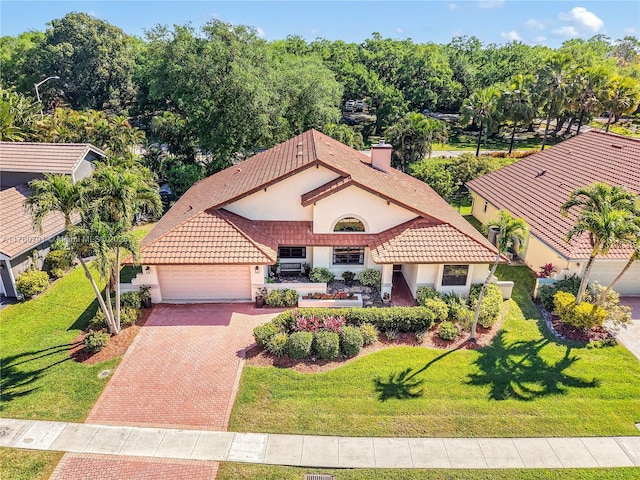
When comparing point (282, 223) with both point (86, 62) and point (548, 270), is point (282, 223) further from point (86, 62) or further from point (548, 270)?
point (86, 62)

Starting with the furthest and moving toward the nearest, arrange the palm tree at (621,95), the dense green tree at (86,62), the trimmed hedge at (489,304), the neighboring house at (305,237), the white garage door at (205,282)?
the dense green tree at (86,62) → the palm tree at (621,95) → the white garage door at (205,282) → the neighboring house at (305,237) → the trimmed hedge at (489,304)

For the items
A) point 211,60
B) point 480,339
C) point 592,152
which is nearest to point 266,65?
point 211,60

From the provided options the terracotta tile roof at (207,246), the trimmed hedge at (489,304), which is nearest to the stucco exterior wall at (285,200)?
the terracotta tile roof at (207,246)

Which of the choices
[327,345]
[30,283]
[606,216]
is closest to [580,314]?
[606,216]

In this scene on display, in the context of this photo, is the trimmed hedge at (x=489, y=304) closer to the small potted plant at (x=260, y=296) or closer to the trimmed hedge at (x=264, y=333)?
the trimmed hedge at (x=264, y=333)

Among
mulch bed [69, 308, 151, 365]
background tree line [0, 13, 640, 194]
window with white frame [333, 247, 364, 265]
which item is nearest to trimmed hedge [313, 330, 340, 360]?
window with white frame [333, 247, 364, 265]

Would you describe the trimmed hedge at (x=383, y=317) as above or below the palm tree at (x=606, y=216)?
below
